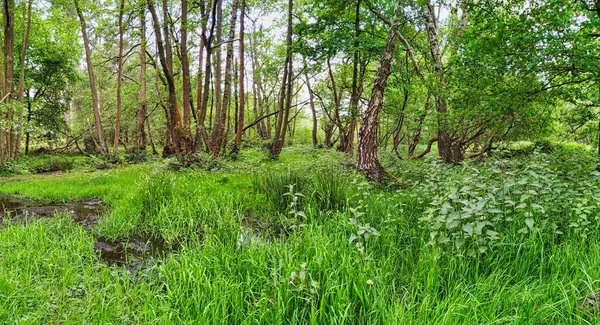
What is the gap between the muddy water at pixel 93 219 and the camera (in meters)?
3.72

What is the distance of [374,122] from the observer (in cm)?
638

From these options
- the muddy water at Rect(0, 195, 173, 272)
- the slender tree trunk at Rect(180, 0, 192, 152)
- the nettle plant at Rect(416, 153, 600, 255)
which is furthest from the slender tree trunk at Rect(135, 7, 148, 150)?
the nettle plant at Rect(416, 153, 600, 255)

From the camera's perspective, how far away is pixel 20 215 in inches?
216

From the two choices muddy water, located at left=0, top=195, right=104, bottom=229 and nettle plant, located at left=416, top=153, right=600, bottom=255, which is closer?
nettle plant, located at left=416, top=153, right=600, bottom=255

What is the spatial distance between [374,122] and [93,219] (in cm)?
540

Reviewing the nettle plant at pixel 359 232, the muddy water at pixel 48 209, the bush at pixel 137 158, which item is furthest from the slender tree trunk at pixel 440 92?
the bush at pixel 137 158

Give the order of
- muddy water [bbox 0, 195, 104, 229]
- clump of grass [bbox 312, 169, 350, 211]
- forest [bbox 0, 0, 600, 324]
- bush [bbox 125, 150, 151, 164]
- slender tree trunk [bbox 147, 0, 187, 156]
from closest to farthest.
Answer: forest [bbox 0, 0, 600, 324] < clump of grass [bbox 312, 169, 350, 211] < muddy water [bbox 0, 195, 104, 229] < slender tree trunk [bbox 147, 0, 187, 156] < bush [bbox 125, 150, 151, 164]

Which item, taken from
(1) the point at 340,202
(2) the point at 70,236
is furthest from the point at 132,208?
(1) the point at 340,202

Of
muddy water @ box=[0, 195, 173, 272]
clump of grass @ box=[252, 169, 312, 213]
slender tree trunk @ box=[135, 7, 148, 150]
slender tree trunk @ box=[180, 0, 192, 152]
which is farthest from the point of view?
slender tree trunk @ box=[135, 7, 148, 150]

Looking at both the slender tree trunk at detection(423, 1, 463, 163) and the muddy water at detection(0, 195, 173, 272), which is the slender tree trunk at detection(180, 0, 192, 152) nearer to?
the muddy water at detection(0, 195, 173, 272)

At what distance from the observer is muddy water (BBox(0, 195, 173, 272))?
12.2ft

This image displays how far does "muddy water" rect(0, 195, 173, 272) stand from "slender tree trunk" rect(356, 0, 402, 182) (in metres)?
4.07

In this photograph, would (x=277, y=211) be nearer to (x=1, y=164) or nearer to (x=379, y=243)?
(x=379, y=243)

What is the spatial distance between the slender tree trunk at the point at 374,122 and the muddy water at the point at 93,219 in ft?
13.4
